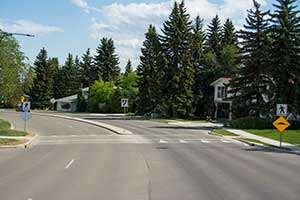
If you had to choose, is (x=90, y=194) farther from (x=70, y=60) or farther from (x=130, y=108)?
(x=70, y=60)

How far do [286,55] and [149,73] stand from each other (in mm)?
33190

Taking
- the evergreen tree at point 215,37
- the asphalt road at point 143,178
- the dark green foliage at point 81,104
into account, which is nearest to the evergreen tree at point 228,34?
the evergreen tree at point 215,37

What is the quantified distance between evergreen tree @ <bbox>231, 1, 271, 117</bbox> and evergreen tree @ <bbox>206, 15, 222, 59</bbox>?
1548 inches

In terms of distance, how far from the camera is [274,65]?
47031mm

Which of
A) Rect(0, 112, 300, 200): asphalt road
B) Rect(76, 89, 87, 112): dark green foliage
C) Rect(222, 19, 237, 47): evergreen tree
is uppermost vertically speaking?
Rect(222, 19, 237, 47): evergreen tree

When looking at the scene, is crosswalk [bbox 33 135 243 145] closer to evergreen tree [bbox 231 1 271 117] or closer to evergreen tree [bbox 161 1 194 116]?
evergreen tree [bbox 231 1 271 117]

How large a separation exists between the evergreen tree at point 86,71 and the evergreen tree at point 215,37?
37.6m

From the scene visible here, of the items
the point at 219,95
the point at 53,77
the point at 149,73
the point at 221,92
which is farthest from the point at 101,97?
the point at 221,92

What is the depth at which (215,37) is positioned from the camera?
91438mm

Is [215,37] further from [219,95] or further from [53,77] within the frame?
[53,77]

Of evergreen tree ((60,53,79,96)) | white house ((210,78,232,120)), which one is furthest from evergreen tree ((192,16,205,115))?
evergreen tree ((60,53,79,96))

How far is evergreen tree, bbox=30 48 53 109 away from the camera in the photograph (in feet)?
347

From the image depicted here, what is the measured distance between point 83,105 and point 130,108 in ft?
52.2

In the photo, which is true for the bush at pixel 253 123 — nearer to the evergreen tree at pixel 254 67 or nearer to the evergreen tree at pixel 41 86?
the evergreen tree at pixel 254 67
